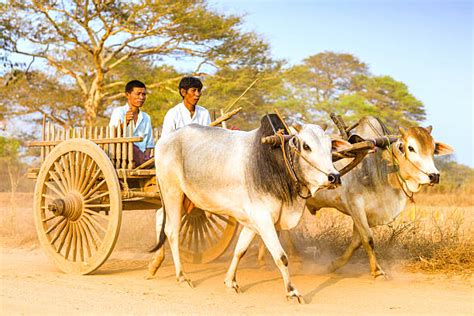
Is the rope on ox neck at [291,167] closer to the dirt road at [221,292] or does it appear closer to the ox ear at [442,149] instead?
the dirt road at [221,292]

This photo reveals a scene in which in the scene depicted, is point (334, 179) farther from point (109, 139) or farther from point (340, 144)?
point (109, 139)

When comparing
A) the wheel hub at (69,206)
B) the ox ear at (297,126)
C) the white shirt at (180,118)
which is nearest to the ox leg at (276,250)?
the ox ear at (297,126)

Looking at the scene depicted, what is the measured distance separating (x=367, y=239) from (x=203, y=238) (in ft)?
6.64

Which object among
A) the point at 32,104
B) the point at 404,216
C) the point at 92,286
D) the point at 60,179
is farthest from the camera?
the point at 32,104

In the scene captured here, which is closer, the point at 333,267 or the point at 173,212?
the point at 173,212

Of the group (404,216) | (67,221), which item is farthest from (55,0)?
(67,221)

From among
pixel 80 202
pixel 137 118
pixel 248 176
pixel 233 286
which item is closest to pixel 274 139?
pixel 248 176

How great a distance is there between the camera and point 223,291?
5.53 metres

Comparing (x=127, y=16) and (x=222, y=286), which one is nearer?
(x=222, y=286)

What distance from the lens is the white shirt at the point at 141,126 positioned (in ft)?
22.7

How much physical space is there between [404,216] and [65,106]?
14654mm

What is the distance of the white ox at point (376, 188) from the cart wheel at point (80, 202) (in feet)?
6.88

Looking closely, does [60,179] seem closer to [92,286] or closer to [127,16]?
[92,286]

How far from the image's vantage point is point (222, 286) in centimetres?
581
